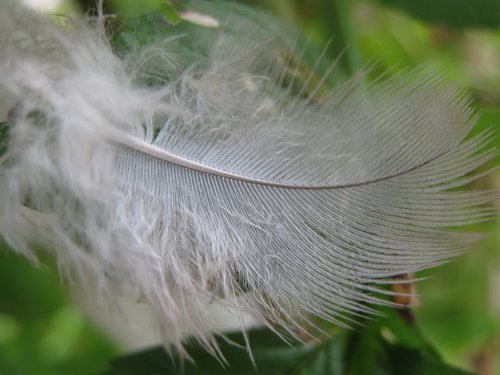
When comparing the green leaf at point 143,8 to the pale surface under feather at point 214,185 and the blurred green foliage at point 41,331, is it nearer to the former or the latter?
the pale surface under feather at point 214,185

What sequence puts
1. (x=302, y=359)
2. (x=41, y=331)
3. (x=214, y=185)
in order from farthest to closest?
1. (x=41, y=331)
2. (x=302, y=359)
3. (x=214, y=185)

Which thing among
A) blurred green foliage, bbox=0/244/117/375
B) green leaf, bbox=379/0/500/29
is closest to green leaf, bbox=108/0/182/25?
green leaf, bbox=379/0/500/29

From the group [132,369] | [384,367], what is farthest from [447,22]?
[132,369]

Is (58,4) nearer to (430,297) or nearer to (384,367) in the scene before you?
(384,367)

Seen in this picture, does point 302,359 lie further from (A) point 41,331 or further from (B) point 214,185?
(A) point 41,331

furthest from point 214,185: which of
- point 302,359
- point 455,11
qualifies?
point 455,11

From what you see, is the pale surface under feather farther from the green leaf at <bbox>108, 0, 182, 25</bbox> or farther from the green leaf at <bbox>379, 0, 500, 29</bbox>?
the green leaf at <bbox>379, 0, 500, 29</bbox>
